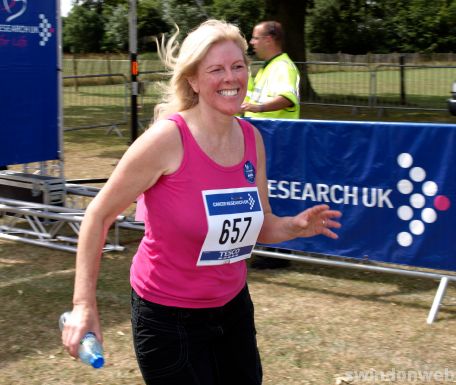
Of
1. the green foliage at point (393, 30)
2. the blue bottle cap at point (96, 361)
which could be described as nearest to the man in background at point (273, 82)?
the blue bottle cap at point (96, 361)

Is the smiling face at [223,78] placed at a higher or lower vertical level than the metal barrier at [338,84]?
lower

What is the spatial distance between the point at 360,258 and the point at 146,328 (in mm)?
3741

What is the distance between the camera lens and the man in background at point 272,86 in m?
6.72

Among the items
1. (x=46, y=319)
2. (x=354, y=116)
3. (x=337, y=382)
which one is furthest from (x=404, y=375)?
(x=354, y=116)

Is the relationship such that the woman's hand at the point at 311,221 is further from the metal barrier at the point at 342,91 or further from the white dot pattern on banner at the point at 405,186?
the metal barrier at the point at 342,91

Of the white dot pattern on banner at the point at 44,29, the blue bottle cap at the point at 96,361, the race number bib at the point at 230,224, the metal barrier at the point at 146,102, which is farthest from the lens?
the metal barrier at the point at 146,102

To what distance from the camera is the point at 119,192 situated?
101 inches

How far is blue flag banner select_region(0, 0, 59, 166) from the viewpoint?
308 inches

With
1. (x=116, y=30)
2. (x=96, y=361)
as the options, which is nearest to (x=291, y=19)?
(x=96, y=361)

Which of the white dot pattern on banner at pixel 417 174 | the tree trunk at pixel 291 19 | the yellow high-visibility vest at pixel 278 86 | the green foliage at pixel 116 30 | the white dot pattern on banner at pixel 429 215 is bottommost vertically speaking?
the white dot pattern on banner at pixel 429 215

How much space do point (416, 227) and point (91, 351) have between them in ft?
13.0

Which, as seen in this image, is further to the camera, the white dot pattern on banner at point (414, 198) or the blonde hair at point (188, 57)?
the white dot pattern on banner at point (414, 198)

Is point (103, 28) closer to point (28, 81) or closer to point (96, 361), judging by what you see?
point (28, 81)

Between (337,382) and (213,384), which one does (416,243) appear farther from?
(213,384)
